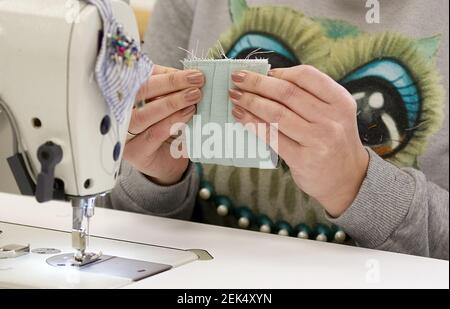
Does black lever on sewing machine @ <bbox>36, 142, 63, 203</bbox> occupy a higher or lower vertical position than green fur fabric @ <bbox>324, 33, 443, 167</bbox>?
lower

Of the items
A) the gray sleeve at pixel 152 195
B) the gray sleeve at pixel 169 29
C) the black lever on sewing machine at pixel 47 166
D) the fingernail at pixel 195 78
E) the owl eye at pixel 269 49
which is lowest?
the gray sleeve at pixel 152 195

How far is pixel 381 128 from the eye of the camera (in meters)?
1.41

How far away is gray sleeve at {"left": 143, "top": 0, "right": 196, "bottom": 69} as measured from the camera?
159cm

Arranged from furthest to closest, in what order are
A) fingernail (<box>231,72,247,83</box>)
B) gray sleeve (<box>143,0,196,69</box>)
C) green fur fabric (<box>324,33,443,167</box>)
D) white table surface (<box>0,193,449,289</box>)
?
gray sleeve (<box>143,0,196,69</box>), green fur fabric (<box>324,33,443,167</box>), fingernail (<box>231,72,247,83</box>), white table surface (<box>0,193,449,289</box>)

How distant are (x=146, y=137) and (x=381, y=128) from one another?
44cm

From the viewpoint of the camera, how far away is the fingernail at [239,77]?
1.14 metres

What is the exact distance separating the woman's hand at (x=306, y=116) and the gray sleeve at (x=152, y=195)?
291 mm

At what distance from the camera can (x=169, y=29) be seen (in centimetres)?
162

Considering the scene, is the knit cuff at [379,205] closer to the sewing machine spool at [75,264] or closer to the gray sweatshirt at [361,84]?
the gray sweatshirt at [361,84]

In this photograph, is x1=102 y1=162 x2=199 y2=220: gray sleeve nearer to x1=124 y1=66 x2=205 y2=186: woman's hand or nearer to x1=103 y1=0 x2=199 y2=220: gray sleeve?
x1=103 y1=0 x2=199 y2=220: gray sleeve

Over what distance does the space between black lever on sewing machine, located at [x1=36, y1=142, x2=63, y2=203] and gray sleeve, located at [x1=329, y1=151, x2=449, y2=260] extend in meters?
0.49

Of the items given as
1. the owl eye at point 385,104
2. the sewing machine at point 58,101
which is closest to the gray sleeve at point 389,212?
the owl eye at point 385,104

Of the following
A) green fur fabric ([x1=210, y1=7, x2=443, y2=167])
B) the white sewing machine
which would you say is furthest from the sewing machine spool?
green fur fabric ([x1=210, y1=7, x2=443, y2=167])
